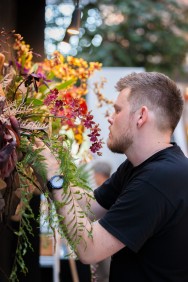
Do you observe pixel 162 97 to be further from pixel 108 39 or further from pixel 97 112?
pixel 108 39

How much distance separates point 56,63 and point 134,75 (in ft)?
1.19

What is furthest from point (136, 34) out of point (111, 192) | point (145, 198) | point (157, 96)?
point (145, 198)

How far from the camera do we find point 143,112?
5.30 ft

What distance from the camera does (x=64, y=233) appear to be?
4.53 feet

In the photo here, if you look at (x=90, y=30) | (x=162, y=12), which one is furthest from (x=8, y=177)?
(x=162, y=12)

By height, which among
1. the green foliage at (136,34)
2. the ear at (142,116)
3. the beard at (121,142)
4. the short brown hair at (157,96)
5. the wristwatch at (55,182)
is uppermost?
the short brown hair at (157,96)

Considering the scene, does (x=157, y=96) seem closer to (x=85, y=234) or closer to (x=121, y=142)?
(x=121, y=142)

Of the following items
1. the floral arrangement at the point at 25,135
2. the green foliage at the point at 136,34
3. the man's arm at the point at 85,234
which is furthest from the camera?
the green foliage at the point at 136,34

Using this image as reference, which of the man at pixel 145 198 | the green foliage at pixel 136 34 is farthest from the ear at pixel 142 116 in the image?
the green foliage at pixel 136 34

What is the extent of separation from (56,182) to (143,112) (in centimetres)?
41

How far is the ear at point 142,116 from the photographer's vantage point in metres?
1.61

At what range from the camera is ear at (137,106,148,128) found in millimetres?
1613

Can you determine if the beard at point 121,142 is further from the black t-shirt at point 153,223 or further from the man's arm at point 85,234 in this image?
the man's arm at point 85,234

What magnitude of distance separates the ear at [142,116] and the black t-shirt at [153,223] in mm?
129
